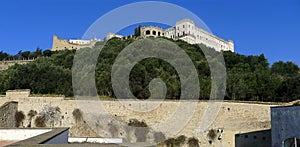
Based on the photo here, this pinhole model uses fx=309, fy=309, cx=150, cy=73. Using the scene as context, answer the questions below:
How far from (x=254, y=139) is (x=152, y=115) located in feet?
20.8

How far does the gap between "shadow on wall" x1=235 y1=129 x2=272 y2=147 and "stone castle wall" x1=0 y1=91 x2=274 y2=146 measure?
246 mm

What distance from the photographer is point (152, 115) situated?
19.2 metres

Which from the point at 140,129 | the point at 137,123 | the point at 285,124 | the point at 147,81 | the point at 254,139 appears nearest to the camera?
the point at 285,124

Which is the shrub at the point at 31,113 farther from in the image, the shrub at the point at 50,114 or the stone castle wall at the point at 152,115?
the shrub at the point at 50,114

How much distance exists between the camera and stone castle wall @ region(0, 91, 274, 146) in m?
18.7

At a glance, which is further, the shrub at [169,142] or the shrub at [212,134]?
the shrub at [212,134]

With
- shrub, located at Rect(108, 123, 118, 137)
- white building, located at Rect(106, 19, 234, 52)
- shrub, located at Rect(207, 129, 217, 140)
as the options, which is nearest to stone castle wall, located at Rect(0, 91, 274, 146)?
shrub, located at Rect(108, 123, 118, 137)

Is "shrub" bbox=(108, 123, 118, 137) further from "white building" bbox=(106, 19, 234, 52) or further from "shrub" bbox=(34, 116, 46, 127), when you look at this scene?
"white building" bbox=(106, 19, 234, 52)

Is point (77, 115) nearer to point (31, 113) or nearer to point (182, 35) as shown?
point (31, 113)

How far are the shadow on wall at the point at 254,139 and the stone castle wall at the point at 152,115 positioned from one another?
0.81 feet

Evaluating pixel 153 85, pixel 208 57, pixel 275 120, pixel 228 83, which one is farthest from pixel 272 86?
pixel 275 120

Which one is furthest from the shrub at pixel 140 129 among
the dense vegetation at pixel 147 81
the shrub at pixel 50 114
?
the dense vegetation at pixel 147 81

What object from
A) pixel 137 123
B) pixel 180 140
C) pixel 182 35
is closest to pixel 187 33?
pixel 182 35

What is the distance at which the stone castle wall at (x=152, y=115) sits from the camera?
737 inches
